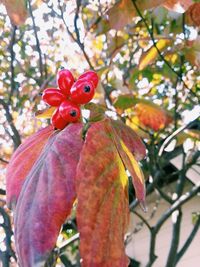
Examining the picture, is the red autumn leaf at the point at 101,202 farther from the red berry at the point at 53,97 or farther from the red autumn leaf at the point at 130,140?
the red berry at the point at 53,97

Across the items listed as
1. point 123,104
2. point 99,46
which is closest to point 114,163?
point 123,104

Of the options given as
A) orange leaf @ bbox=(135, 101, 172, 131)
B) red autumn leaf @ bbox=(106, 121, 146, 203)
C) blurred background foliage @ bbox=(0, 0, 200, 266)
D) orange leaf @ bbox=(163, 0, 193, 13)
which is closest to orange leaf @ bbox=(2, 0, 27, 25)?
blurred background foliage @ bbox=(0, 0, 200, 266)

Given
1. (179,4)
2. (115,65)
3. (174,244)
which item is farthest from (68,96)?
(115,65)

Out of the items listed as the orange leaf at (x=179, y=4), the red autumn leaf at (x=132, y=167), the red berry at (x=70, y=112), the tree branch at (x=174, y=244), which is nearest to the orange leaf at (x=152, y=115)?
the tree branch at (x=174, y=244)

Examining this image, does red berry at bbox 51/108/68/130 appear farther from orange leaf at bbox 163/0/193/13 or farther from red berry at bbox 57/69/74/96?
orange leaf at bbox 163/0/193/13

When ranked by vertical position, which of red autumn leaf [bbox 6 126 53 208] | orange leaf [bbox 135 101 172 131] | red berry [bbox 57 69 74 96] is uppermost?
red berry [bbox 57 69 74 96]

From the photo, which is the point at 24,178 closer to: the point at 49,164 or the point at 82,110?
the point at 49,164

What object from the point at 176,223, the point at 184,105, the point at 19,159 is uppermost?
the point at 19,159
